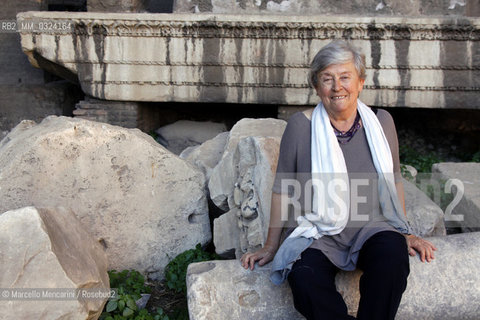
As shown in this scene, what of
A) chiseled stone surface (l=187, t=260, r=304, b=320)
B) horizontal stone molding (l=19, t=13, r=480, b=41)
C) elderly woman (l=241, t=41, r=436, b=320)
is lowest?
chiseled stone surface (l=187, t=260, r=304, b=320)

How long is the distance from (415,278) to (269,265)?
2.25 ft

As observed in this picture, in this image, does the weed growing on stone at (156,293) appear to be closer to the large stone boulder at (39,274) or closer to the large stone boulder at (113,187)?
the large stone boulder at (113,187)

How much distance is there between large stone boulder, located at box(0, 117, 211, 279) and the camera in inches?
123

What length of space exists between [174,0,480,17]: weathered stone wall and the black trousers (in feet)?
12.5

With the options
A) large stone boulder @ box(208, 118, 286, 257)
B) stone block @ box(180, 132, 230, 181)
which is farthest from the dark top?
stone block @ box(180, 132, 230, 181)

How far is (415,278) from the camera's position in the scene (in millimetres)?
2406

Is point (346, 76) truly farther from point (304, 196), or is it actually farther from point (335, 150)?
point (304, 196)

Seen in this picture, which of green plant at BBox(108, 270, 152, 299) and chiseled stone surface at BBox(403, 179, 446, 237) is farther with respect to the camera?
chiseled stone surface at BBox(403, 179, 446, 237)

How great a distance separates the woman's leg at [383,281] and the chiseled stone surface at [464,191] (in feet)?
6.02

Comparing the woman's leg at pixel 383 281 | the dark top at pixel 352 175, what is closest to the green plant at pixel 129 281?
the dark top at pixel 352 175

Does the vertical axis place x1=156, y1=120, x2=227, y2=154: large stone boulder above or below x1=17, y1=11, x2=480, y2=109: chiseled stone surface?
below

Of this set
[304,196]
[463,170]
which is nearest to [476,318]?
[304,196]

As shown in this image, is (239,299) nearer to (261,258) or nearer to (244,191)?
(261,258)

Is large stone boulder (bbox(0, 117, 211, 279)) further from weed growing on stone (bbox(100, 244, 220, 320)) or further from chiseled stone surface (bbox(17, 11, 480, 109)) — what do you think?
chiseled stone surface (bbox(17, 11, 480, 109))
